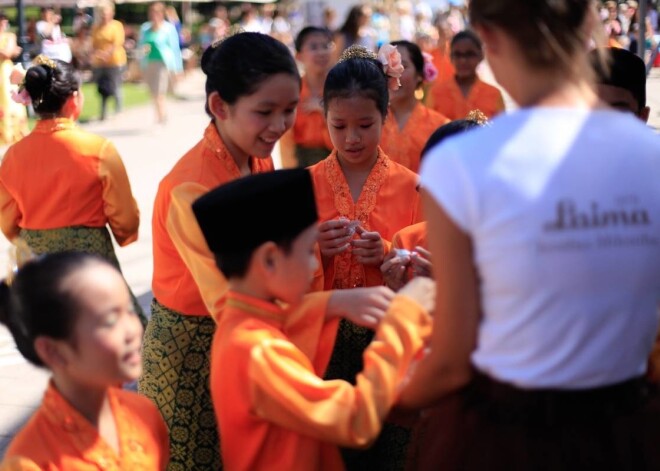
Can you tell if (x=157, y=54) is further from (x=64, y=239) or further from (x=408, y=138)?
(x=64, y=239)

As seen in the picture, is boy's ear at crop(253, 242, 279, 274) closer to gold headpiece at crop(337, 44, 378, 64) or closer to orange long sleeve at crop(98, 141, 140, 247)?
gold headpiece at crop(337, 44, 378, 64)

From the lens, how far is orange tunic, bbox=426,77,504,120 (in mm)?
6922

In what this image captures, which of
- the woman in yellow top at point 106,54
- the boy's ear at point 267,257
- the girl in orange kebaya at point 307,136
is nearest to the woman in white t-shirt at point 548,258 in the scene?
the boy's ear at point 267,257

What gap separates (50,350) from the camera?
2.17 metres

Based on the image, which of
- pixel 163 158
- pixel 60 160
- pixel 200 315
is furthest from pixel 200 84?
pixel 200 315

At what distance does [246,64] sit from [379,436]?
1319 millimetres

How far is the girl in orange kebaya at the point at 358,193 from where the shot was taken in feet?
10.2

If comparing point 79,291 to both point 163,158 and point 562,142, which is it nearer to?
point 562,142

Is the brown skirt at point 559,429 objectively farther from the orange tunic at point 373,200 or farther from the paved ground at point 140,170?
the paved ground at point 140,170

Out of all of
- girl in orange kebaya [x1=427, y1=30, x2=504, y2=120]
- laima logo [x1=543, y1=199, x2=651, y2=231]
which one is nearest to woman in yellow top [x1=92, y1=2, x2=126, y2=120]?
girl in orange kebaya [x1=427, y1=30, x2=504, y2=120]

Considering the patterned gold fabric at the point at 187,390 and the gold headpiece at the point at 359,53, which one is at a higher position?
the gold headpiece at the point at 359,53

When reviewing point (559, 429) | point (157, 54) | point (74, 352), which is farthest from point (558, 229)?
point (157, 54)

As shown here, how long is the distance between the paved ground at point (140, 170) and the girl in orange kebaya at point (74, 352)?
2.20 meters

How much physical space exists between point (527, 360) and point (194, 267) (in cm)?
119
